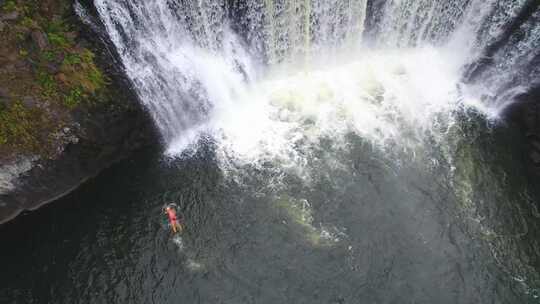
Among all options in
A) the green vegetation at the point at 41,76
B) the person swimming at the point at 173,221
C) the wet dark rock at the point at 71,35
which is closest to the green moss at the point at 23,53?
the green vegetation at the point at 41,76

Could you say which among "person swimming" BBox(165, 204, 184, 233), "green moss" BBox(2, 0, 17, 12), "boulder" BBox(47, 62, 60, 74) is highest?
"green moss" BBox(2, 0, 17, 12)

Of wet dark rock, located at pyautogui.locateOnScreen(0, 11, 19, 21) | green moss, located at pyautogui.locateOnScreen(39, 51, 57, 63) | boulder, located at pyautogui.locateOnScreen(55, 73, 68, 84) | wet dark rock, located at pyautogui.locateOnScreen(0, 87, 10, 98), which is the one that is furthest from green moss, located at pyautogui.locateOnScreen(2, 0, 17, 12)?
wet dark rock, located at pyautogui.locateOnScreen(0, 87, 10, 98)

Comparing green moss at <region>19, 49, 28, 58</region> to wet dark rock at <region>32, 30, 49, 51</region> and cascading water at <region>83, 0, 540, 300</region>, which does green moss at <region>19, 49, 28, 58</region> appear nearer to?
wet dark rock at <region>32, 30, 49, 51</region>

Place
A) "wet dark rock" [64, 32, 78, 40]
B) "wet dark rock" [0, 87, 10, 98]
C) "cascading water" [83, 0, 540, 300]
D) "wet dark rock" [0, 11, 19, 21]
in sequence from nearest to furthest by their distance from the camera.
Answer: "wet dark rock" [0, 11, 19, 21], "wet dark rock" [0, 87, 10, 98], "wet dark rock" [64, 32, 78, 40], "cascading water" [83, 0, 540, 300]

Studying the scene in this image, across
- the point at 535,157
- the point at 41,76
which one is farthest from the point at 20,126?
the point at 535,157

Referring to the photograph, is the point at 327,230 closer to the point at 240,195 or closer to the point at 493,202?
the point at 240,195

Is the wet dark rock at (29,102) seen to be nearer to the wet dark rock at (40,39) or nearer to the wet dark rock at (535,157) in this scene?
the wet dark rock at (40,39)
